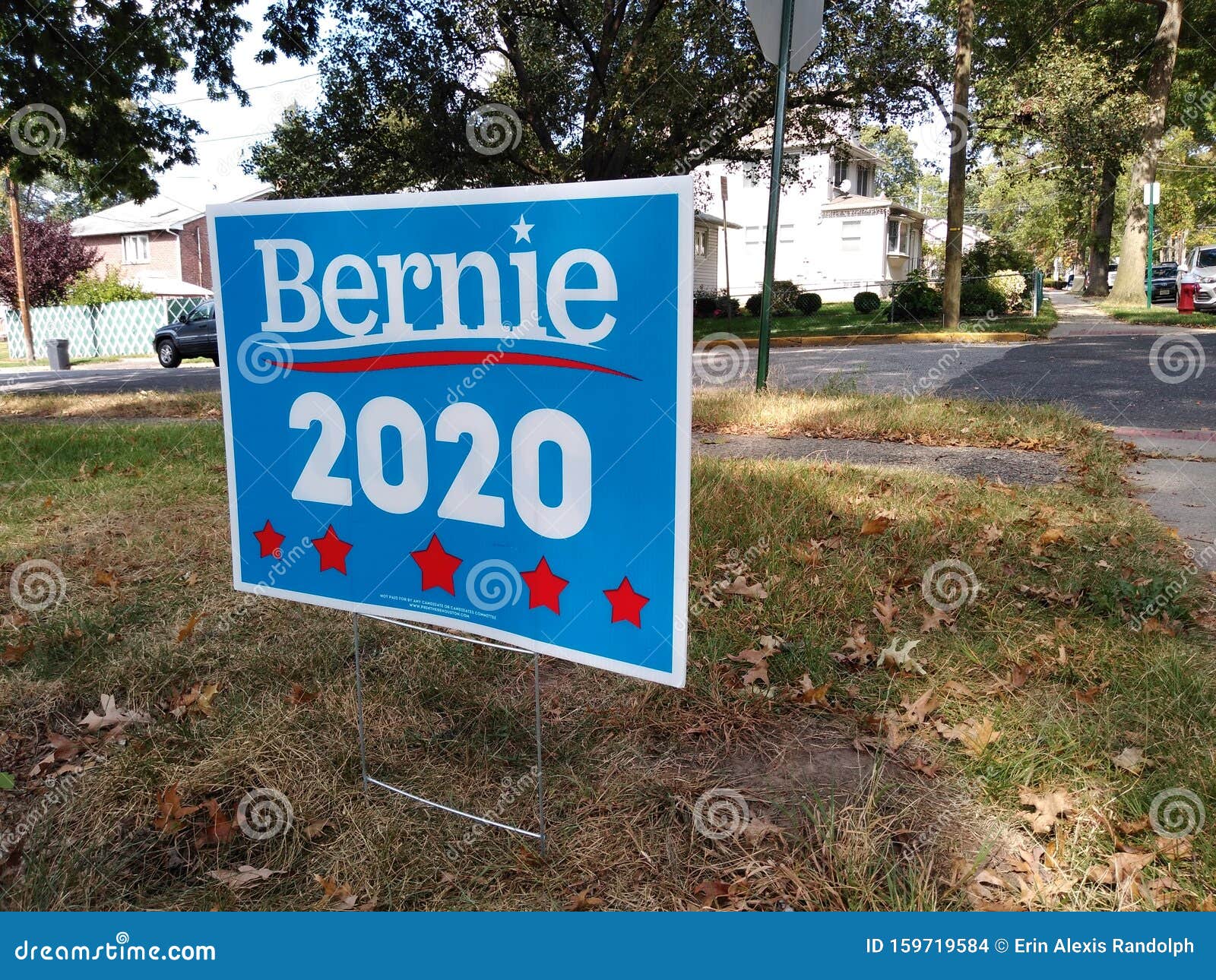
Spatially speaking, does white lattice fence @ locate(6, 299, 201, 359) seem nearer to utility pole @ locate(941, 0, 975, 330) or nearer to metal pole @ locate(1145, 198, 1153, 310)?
utility pole @ locate(941, 0, 975, 330)

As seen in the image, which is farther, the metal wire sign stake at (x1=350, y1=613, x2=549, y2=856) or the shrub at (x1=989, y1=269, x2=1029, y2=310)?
the shrub at (x1=989, y1=269, x2=1029, y2=310)

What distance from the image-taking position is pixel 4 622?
3.66 m

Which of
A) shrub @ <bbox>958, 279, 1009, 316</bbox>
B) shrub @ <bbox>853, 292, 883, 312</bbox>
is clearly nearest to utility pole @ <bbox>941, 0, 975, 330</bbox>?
shrub @ <bbox>958, 279, 1009, 316</bbox>

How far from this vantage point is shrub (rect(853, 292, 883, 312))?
30438 mm

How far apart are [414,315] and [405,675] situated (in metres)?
1.42

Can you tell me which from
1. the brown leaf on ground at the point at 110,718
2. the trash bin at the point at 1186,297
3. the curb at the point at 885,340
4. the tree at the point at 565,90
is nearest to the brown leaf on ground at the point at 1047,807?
the brown leaf on ground at the point at 110,718

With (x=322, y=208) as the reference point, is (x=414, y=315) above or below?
below

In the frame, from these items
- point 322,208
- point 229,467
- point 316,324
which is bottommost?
point 229,467

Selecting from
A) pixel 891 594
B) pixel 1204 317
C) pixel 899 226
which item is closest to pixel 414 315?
pixel 891 594

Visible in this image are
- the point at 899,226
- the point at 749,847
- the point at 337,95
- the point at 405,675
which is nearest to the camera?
the point at 749,847

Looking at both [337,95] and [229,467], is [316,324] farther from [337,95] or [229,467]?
[337,95]

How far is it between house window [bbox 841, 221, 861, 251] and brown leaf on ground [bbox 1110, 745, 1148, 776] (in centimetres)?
4969

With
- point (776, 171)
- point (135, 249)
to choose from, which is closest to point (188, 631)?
point (776, 171)

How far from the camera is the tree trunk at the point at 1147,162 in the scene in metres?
24.7
